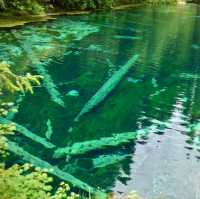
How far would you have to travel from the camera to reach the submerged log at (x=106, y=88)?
54.4 ft

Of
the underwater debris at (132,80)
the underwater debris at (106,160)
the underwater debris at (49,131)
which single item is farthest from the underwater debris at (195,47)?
the underwater debris at (106,160)

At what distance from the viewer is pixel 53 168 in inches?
458

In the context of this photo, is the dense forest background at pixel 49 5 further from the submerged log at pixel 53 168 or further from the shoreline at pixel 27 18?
the submerged log at pixel 53 168

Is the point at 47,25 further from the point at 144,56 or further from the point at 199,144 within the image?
the point at 199,144

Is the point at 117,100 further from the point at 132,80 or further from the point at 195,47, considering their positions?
the point at 195,47

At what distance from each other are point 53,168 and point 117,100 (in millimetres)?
6672

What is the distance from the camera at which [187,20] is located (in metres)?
44.3

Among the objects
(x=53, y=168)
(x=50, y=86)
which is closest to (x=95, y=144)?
(x=53, y=168)

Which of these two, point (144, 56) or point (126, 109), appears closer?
point (126, 109)

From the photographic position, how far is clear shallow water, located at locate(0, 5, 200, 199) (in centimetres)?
1194

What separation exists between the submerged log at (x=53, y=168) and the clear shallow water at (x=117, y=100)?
207 mm

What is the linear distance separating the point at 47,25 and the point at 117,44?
6102 millimetres

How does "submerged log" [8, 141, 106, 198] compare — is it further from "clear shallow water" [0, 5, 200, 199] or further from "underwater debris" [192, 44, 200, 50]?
"underwater debris" [192, 44, 200, 50]

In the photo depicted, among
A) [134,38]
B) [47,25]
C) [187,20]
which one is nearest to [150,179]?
[134,38]
